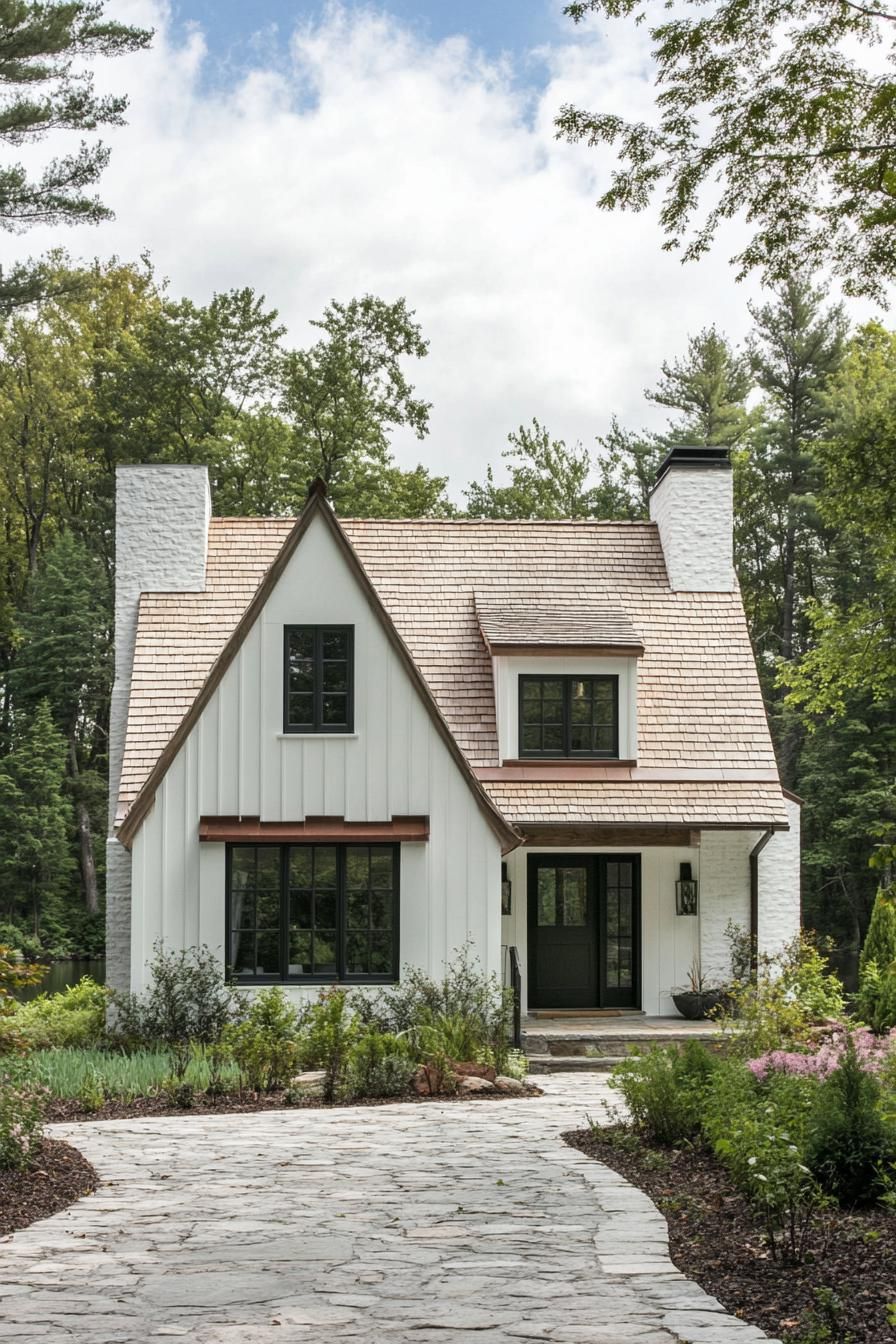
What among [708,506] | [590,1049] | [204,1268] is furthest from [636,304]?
[204,1268]

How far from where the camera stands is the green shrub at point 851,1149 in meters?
7.55

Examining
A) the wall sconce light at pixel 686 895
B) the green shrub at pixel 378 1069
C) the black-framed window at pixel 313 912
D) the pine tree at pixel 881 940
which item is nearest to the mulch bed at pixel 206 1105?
the green shrub at pixel 378 1069

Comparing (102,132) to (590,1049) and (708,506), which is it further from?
(590,1049)

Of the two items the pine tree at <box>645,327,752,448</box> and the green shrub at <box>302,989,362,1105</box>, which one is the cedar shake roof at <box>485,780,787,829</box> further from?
the pine tree at <box>645,327,752,448</box>

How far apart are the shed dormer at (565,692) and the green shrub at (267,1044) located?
16.5 ft

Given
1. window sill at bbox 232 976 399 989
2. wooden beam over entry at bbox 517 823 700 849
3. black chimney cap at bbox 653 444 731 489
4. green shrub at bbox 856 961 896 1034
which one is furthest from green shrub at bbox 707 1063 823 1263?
black chimney cap at bbox 653 444 731 489

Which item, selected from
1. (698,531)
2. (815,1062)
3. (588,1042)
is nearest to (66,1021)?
(588,1042)

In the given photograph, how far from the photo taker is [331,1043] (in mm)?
13789

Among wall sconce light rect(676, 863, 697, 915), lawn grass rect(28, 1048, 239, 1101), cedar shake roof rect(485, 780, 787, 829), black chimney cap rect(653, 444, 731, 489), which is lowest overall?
lawn grass rect(28, 1048, 239, 1101)

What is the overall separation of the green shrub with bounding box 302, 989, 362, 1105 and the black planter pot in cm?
455

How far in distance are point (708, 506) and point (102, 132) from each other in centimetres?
1029

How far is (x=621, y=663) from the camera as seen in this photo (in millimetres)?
18625

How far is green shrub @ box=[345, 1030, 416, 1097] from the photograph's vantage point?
502 inches

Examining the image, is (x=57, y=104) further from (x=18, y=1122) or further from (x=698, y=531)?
(x=18, y=1122)
